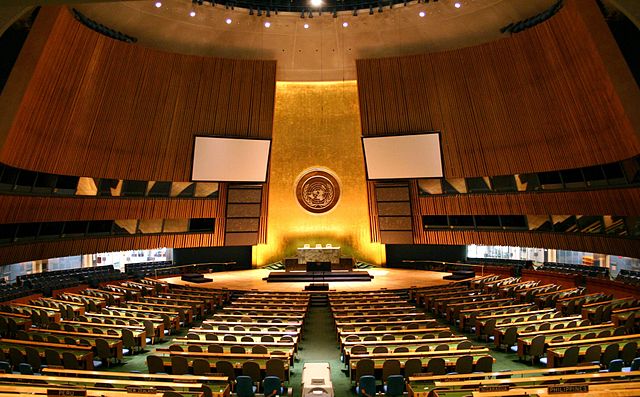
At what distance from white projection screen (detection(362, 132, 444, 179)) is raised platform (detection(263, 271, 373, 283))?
453 centimetres

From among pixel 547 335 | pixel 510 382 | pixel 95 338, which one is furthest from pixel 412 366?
pixel 95 338

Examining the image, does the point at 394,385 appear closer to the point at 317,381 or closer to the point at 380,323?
the point at 317,381

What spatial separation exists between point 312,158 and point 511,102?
10.5 m

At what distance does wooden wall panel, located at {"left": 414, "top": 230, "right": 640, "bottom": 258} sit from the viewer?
640 inches

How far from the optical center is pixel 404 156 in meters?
23.1

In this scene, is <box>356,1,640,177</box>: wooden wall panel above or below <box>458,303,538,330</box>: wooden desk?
above

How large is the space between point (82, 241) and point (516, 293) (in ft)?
52.2

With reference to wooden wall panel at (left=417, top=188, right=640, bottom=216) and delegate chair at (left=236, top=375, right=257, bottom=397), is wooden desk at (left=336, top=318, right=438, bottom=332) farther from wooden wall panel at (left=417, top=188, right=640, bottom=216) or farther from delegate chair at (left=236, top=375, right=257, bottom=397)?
wooden wall panel at (left=417, top=188, right=640, bottom=216)

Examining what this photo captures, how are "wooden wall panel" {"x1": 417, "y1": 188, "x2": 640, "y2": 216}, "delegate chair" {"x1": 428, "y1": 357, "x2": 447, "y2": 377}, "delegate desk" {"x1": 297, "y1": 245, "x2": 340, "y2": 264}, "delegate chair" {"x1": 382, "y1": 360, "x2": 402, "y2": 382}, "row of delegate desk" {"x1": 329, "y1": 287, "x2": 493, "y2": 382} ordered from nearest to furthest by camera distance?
"delegate chair" {"x1": 428, "y1": 357, "x2": 447, "y2": 377} < "delegate chair" {"x1": 382, "y1": 360, "x2": 402, "y2": 382} < "row of delegate desk" {"x1": 329, "y1": 287, "x2": 493, "y2": 382} < "wooden wall panel" {"x1": 417, "y1": 188, "x2": 640, "y2": 216} < "delegate desk" {"x1": 297, "y1": 245, "x2": 340, "y2": 264}

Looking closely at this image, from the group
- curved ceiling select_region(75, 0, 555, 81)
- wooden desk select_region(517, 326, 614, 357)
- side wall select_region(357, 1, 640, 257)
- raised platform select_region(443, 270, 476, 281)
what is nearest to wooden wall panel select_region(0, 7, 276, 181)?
curved ceiling select_region(75, 0, 555, 81)

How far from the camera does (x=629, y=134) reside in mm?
14438

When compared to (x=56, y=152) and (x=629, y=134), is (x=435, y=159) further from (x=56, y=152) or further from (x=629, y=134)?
(x=56, y=152)

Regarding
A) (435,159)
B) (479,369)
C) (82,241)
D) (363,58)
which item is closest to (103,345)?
(479,369)

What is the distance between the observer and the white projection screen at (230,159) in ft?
73.8
